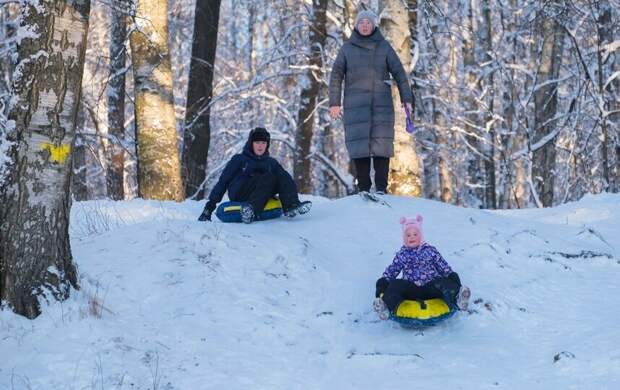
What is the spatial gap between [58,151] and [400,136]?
206 inches

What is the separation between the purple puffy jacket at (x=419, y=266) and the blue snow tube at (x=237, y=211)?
1.98m

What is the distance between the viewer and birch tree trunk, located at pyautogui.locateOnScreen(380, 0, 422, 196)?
9.09m

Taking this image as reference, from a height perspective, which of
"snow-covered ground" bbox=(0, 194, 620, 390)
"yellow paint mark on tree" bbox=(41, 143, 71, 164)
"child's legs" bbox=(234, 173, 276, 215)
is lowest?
"snow-covered ground" bbox=(0, 194, 620, 390)

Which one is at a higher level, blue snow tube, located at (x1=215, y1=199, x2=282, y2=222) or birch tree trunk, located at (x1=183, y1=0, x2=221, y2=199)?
birch tree trunk, located at (x1=183, y1=0, x2=221, y2=199)

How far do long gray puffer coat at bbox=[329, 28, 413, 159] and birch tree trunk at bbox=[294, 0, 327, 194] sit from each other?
447 centimetres

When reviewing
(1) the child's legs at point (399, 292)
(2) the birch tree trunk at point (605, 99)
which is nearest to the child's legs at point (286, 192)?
(1) the child's legs at point (399, 292)

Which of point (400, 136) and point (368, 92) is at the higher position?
point (368, 92)

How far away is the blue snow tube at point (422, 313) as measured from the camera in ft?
16.3

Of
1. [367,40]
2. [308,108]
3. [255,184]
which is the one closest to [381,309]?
[255,184]

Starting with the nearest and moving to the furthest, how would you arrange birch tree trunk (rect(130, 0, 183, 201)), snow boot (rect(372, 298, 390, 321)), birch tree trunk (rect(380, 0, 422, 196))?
snow boot (rect(372, 298, 390, 321)) → birch tree trunk (rect(130, 0, 183, 201)) → birch tree trunk (rect(380, 0, 422, 196))

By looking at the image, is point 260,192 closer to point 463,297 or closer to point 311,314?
point 311,314

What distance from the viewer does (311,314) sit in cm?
518

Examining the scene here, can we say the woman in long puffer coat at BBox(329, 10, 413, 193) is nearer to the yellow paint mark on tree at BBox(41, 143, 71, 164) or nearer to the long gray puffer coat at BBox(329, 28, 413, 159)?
the long gray puffer coat at BBox(329, 28, 413, 159)

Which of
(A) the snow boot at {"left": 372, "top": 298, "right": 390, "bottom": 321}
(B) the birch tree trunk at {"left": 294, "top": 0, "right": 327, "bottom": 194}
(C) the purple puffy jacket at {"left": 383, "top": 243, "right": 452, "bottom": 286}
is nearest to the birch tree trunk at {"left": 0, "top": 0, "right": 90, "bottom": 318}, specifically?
(A) the snow boot at {"left": 372, "top": 298, "right": 390, "bottom": 321}
